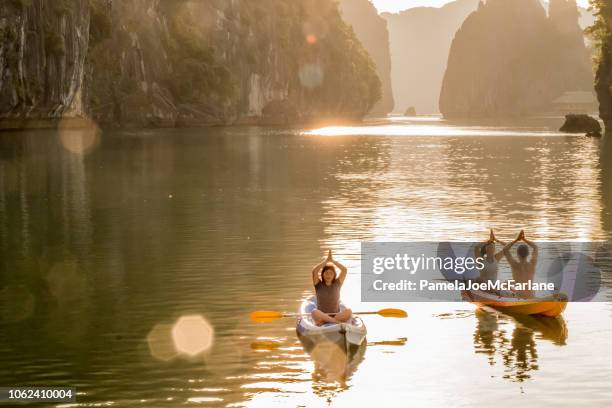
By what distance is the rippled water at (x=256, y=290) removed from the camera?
52.0 feet

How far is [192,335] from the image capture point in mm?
18797

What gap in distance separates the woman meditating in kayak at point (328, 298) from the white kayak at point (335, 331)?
5.7 inches

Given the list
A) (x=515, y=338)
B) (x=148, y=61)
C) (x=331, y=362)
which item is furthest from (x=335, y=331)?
(x=148, y=61)

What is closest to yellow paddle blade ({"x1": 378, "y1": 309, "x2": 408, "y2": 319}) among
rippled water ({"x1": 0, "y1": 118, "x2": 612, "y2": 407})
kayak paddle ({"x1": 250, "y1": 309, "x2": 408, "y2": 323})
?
kayak paddle ({"x1": 250, "y1": 309, "x2": 408, "y2": 323})

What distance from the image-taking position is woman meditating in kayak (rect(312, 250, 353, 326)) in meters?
17.9

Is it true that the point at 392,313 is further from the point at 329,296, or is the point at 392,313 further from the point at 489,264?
the point at 489,264

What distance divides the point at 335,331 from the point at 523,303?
4863 mm

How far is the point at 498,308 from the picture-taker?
20.9m

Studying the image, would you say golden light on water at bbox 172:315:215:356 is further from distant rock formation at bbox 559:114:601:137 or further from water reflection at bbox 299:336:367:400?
distant rock formation at bbox 559:114:601:137

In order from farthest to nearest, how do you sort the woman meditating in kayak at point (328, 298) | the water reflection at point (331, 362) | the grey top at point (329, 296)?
the grey top at point (329, 296)
the woman meditating in kayak at point (328, 298)
the water reflection at point (331, 362)

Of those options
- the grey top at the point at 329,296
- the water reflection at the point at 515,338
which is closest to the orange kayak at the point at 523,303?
the water reflection at the point at 515,338

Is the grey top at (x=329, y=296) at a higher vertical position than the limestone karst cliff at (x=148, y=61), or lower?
lower

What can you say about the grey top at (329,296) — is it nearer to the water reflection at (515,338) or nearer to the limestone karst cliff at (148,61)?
the water reflection at (515,338)

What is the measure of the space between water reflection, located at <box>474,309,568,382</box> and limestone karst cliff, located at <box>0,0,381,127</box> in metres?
74.8
